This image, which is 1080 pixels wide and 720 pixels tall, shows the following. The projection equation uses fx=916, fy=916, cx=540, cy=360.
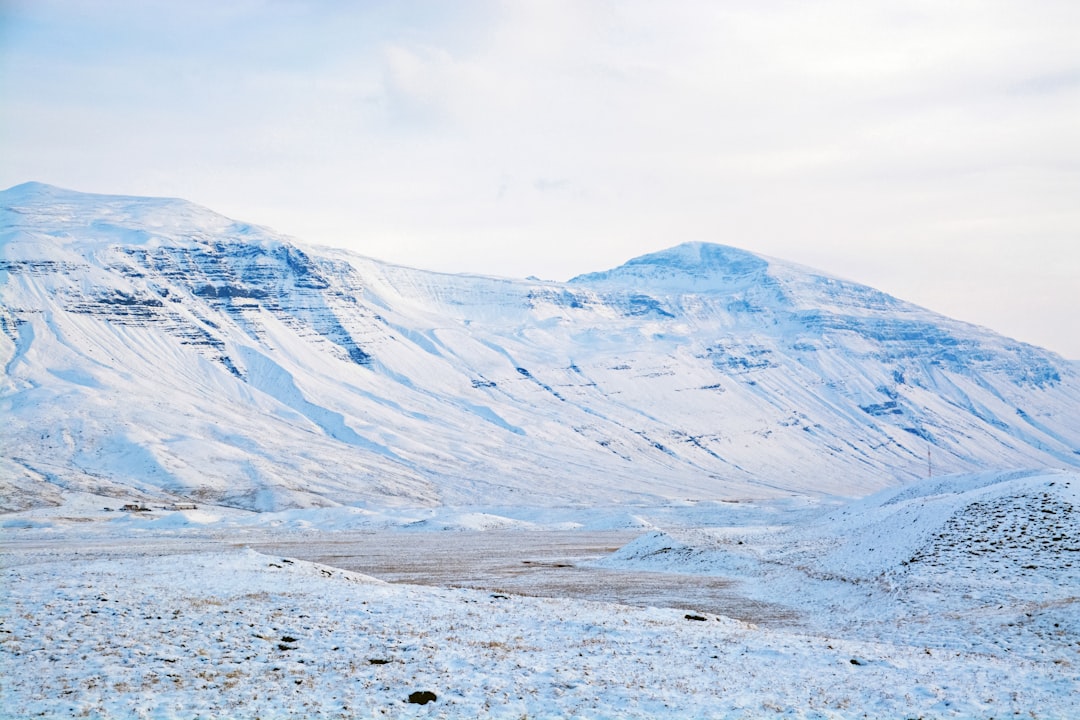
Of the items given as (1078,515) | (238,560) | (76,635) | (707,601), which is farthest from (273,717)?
(1078,515)

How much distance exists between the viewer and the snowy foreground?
18.4m

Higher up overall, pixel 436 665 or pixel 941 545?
pixel 941 545

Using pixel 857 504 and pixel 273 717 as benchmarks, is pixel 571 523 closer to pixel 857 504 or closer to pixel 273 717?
pixel 857 504

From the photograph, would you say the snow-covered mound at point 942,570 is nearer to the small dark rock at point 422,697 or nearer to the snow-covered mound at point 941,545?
the snow-covered mound at point 941,545

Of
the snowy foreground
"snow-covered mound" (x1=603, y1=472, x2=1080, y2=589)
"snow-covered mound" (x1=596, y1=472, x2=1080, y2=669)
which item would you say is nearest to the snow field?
the snowy foreground

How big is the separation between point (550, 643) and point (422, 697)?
6.31 meters

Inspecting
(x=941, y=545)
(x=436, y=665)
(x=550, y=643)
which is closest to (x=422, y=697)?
(x=436, y=665)

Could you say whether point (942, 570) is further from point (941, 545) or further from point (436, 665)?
point (436, 665)

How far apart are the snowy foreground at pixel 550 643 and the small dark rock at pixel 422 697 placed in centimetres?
11

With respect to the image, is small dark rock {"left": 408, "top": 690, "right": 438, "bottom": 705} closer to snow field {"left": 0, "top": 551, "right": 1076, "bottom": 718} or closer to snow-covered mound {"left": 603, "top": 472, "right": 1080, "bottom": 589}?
snow field {"left": 0, "top": 551, "right": 1076, "bottom": 718}

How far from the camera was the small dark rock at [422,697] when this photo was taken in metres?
18.1

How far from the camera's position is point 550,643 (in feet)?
78.7

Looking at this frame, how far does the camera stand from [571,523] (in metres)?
122

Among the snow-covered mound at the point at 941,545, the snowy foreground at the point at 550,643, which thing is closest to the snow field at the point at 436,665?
the snowy foreground at the point at 550,643
